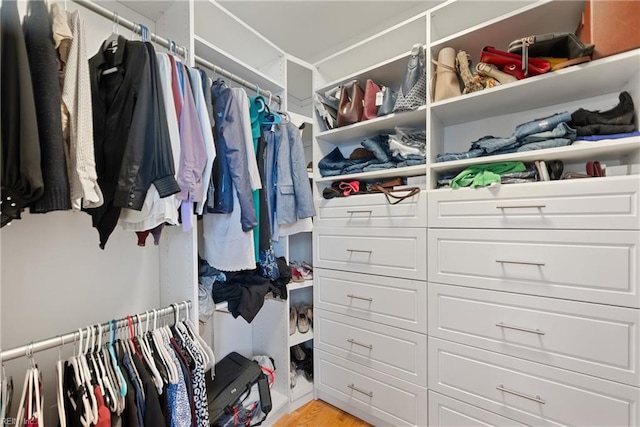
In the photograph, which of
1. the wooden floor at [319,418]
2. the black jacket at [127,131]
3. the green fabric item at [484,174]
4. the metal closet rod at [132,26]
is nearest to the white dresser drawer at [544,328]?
the green fabric item at [484,174]

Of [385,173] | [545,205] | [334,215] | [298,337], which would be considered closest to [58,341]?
[298,337]

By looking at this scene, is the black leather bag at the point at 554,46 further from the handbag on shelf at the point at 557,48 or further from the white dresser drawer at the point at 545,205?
the white dresser drawer at the point at 545,205

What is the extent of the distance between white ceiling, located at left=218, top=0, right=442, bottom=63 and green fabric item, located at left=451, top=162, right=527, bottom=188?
109 centimetres

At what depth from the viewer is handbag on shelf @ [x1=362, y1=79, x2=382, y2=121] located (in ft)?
5.41

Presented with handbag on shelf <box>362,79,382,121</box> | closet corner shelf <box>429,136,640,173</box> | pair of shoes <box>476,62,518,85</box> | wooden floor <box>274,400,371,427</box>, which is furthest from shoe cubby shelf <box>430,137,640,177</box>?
wooden floor <box>274,400,371,427</box>

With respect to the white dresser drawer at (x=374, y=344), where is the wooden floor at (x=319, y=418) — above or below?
below

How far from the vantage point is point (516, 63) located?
1.20m

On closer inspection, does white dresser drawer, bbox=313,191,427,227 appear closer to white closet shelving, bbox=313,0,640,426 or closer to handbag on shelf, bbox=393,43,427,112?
white closet shelving, bbox=313,0,640,426

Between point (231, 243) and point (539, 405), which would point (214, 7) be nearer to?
point (231, 243)

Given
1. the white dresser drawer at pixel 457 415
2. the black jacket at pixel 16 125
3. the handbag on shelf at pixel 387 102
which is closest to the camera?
the black jacket at pixel 16 125

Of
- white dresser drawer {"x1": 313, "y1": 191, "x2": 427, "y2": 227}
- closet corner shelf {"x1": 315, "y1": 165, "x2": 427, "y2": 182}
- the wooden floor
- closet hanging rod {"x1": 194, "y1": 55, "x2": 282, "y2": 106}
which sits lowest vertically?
the wooden floor

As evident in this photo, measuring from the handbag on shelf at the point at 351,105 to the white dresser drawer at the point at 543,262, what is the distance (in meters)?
A: 0.85

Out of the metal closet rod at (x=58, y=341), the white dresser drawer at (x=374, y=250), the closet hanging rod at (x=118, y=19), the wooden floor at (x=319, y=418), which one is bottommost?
the wooden floor at (x=319, y=418)

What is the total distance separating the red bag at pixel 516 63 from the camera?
114 centimetres
